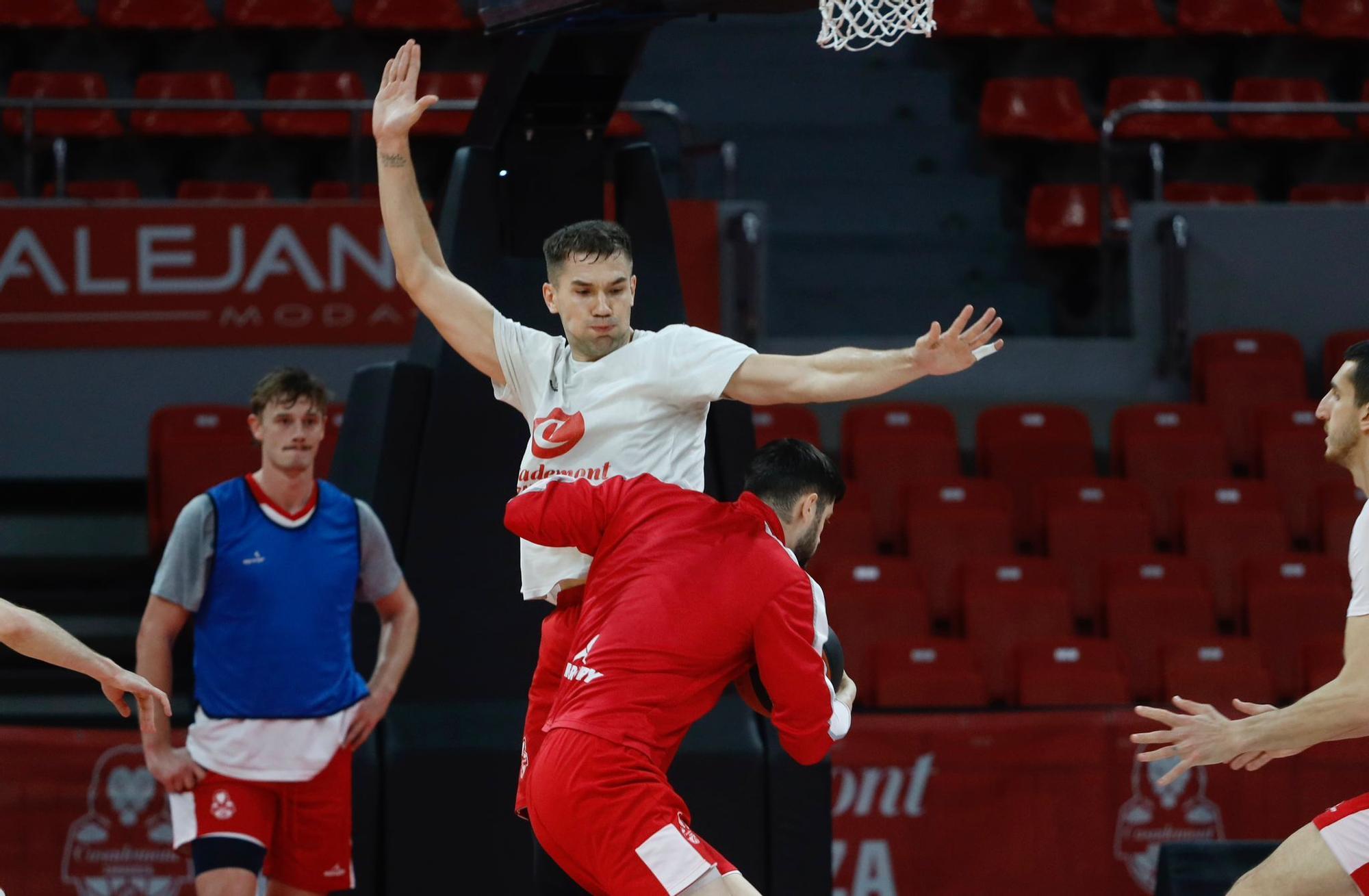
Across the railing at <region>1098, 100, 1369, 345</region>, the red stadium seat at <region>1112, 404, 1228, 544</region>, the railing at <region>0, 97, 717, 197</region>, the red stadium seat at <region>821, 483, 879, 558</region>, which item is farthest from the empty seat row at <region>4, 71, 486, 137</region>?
the red stadium seat at <region>1112, 404, 1228, 544</region>

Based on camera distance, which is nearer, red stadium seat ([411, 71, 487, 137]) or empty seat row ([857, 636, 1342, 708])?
empty seat row ([857, 636, 1342, 708])

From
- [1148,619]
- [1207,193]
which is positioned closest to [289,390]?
[1148,619]

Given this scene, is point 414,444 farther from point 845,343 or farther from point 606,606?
point 845,343

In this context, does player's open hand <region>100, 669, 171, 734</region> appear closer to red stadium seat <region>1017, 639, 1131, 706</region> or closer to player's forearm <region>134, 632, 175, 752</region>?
player's forearm <region>134, 632, 175, 752</region>

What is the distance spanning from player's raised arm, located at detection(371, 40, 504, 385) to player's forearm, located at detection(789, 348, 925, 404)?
3.08 feet

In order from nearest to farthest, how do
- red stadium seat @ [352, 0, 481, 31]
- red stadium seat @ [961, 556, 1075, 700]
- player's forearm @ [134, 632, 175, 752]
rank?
1. player's forearm @ [134, 632, 175, 752]
2. red stadium seat @ [961, 556, 1075, 700]
3. red stadium seat @ [352, 0, 481, 31]

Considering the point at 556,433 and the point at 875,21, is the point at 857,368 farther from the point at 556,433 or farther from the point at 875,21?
the point at 875,21

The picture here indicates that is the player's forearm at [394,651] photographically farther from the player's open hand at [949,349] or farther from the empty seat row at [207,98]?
the empty seat row at [207,98]

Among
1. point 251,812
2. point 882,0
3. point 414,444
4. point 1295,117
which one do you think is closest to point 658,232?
point 414,444

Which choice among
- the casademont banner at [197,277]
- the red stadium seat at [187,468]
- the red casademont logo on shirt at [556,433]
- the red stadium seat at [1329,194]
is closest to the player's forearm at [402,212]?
the red casademont logo on shirt at [556,433]

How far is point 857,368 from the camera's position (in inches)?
158

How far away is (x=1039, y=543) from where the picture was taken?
9.77 meters

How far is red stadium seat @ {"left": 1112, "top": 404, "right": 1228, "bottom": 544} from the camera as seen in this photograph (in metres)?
10.2

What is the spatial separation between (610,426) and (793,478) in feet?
1.70
